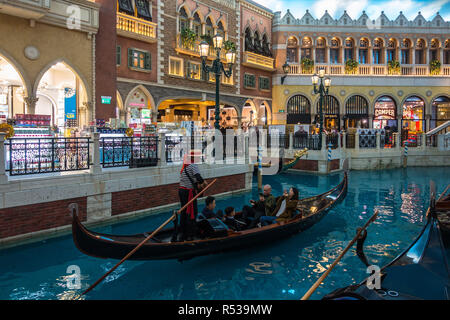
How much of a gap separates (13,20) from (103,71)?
9.91ft

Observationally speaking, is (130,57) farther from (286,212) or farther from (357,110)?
(357,110)

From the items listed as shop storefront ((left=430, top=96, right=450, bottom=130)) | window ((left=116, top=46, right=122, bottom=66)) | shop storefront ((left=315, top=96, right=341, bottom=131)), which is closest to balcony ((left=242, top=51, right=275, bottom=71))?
shop storefront ((left=315, top=96, right=341, bottom=131))

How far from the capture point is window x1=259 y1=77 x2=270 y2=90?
21969 mm

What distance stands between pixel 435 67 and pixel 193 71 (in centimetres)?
1617

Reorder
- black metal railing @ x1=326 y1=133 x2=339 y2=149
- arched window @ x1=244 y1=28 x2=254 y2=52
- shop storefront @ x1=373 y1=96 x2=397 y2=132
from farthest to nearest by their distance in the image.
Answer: shop storefront @ x1=373 y1=96 x2=397 y2=132, arched window @ x1=244 y1=28 x2=254 y2=52, black metal railing @ x1=326 y1=133 x2=339 y2=149

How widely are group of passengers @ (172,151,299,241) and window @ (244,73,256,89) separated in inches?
589

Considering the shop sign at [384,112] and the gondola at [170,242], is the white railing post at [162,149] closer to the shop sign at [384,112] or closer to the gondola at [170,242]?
the gondola at [170,242]

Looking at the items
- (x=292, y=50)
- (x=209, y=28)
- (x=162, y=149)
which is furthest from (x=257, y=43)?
(x=162, y=149)

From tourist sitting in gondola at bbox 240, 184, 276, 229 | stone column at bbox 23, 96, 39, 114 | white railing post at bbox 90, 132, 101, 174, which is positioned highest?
stone column at bbox 23, 96, 39, 114

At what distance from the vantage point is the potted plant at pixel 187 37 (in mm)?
16531

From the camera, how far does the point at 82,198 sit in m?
6.79

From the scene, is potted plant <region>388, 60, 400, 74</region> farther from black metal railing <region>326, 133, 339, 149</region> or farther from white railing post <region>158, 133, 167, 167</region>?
white railing post <region>158, 133, 167, 167</region>

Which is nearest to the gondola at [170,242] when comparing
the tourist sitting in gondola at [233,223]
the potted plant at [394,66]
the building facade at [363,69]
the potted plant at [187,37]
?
the tourist sitting in gondola at [233,223]

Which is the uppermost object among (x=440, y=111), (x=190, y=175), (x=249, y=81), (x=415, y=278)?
(x=249, y=81)
